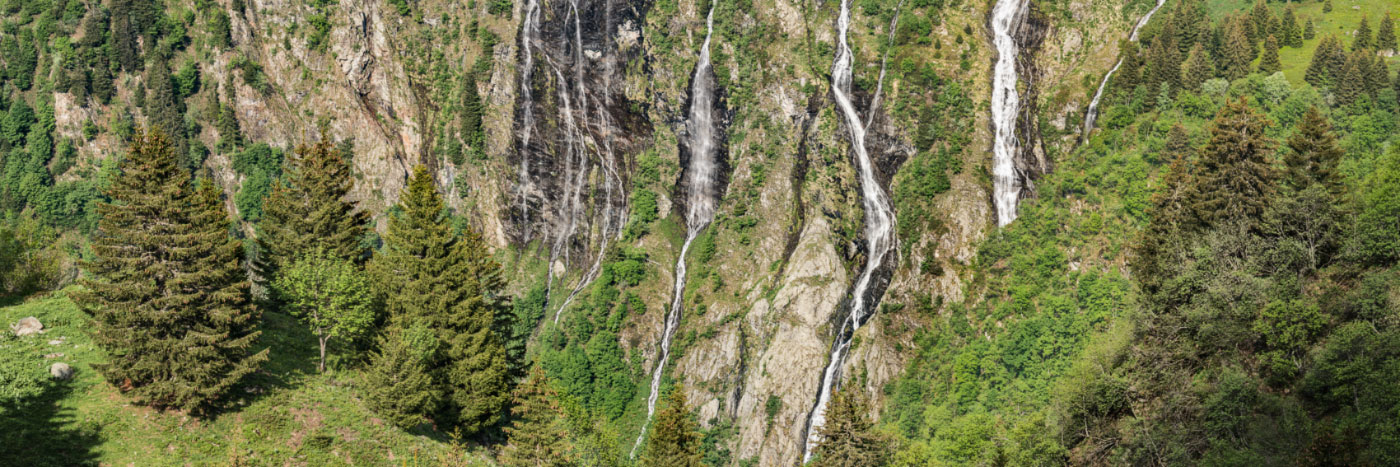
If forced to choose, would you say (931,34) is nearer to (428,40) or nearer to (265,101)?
(428,40)

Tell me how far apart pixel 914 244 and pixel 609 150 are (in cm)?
4513

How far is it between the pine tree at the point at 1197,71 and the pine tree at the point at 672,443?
72679mm

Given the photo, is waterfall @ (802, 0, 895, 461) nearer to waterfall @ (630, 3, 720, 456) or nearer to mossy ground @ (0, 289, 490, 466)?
waterfall @ (630, 3, 720, 456)

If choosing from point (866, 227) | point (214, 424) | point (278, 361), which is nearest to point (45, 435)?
point (214, 424)

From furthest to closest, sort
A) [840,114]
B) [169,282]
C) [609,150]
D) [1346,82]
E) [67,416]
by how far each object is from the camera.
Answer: [609,150], [840,114], [1346,82], [169,282], [67,416]

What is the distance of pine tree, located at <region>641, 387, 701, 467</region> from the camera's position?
6712 cm

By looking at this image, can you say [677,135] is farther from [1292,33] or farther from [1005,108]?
[1292,33]

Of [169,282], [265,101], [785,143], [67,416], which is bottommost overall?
[67,416]

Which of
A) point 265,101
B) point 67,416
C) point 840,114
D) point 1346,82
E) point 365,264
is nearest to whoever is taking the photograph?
point 67,416

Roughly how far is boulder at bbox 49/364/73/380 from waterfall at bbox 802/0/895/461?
79114 mm

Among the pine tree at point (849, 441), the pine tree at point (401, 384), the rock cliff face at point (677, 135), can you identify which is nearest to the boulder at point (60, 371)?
the pine tree at point (401, 384)

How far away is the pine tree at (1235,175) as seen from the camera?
73.6 meters

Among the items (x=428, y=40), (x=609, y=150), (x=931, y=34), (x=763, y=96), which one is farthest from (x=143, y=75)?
(x=931, y=34)

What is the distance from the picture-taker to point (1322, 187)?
6825 centimetres
